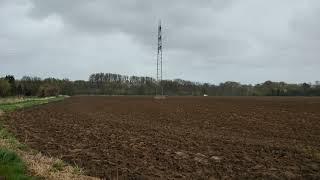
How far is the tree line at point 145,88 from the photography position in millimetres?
114875

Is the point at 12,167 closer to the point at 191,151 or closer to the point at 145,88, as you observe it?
the point at 191,151

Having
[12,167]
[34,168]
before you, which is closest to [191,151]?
[34,168]

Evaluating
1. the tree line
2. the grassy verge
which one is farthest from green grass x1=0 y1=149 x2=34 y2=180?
the tree line

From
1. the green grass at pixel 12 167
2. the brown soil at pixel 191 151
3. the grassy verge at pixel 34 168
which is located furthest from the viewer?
the brown soil at pixel 191 151

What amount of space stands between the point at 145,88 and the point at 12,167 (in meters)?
152

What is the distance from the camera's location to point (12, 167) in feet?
37.7

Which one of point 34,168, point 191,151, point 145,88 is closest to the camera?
point 34,168

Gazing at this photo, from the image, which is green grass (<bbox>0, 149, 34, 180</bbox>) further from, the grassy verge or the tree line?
the tree line

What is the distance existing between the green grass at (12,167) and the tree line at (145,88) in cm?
8364

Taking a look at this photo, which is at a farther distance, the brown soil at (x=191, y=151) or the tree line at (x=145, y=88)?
the tree line at (x=145, y=88)

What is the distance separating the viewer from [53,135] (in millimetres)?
22562

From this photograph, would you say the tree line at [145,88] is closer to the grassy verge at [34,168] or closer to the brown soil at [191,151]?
the brown soil at [191,151]

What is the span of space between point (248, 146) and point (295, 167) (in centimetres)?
422

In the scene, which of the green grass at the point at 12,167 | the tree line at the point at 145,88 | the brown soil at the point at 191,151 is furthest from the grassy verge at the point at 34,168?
the tree line at the point at 145,88
